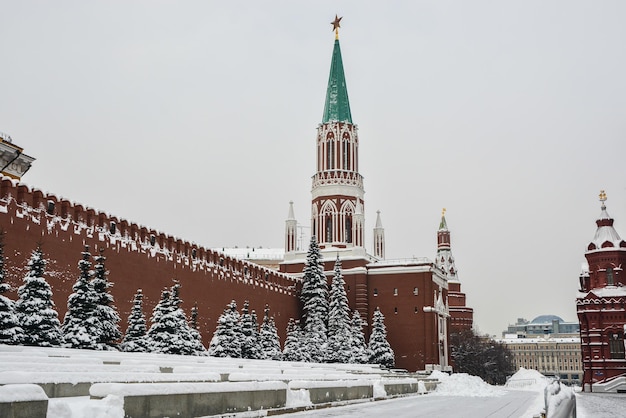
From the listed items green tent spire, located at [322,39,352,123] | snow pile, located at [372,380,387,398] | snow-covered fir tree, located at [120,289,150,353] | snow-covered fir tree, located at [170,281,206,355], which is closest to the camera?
snow pile, located at [372,380,387,398]

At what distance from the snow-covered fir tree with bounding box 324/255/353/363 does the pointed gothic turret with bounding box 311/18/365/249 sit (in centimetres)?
629

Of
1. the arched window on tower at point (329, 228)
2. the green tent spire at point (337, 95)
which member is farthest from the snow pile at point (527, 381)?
the green tent spire at point (337, 95)

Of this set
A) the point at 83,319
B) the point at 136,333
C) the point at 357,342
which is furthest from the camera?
the point at 357,342

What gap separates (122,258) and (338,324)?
21424 mm

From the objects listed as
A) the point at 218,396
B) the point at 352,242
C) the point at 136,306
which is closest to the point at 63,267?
the point at 136,306

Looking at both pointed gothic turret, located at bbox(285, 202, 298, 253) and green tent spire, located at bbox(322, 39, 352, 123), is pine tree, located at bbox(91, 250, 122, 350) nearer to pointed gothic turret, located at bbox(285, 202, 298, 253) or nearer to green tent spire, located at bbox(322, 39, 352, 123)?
pointed gothic turret, located at bbox(285, 202, 298, 253)

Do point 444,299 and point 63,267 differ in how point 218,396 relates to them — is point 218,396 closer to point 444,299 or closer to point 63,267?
point 63,267

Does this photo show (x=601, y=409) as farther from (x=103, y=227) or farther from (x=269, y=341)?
(x=269, y=341)

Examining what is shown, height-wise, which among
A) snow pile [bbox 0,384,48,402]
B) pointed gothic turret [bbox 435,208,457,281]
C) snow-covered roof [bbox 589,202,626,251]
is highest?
pointed gothic turret [bbox 435,208,457,281]

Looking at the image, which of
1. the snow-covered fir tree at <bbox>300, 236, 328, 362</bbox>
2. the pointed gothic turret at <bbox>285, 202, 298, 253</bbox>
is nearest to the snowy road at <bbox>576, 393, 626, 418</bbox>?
the snow-covered fir tree at <bbox>300, 236, 328, 362</bbox>

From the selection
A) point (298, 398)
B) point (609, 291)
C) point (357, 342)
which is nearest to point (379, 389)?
point (298, 398)

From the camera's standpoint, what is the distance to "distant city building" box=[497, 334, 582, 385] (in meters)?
148

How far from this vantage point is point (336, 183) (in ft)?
200

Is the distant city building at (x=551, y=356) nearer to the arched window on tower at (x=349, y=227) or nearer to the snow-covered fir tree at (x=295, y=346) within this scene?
the arched window on tower at (x=349, y=227)
